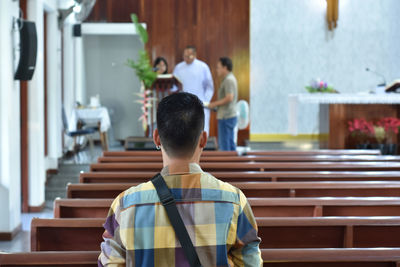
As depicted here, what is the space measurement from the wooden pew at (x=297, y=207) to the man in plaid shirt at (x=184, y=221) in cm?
124

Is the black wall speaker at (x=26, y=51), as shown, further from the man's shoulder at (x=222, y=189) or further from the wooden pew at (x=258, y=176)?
the man's shoulder at (x=222, y=189)

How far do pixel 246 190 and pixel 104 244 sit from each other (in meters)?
1.92

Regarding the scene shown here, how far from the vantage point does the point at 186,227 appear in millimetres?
1545

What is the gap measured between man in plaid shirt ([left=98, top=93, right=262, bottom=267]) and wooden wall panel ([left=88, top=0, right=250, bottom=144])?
9035 millimetres

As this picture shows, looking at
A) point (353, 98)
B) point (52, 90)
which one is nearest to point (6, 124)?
point (52, 90)

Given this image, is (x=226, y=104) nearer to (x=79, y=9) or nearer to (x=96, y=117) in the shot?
(x=79, y=9)

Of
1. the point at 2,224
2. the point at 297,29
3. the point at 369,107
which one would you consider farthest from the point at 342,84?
the point at 2,224

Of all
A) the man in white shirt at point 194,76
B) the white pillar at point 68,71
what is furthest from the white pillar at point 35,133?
the white pillar at point 68,71

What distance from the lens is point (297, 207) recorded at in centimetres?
290

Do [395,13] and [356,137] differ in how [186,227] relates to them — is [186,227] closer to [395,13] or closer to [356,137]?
[356,137]

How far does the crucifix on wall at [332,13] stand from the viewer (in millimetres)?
10844

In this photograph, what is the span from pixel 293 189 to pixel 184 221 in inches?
77.3

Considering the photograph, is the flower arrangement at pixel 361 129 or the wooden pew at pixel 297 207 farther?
the flower arrangement at pixel 361 129

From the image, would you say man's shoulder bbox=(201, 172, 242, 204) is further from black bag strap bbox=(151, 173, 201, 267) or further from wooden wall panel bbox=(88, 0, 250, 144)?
wooden wall panel bbox=(88, 0, 250, 144)
